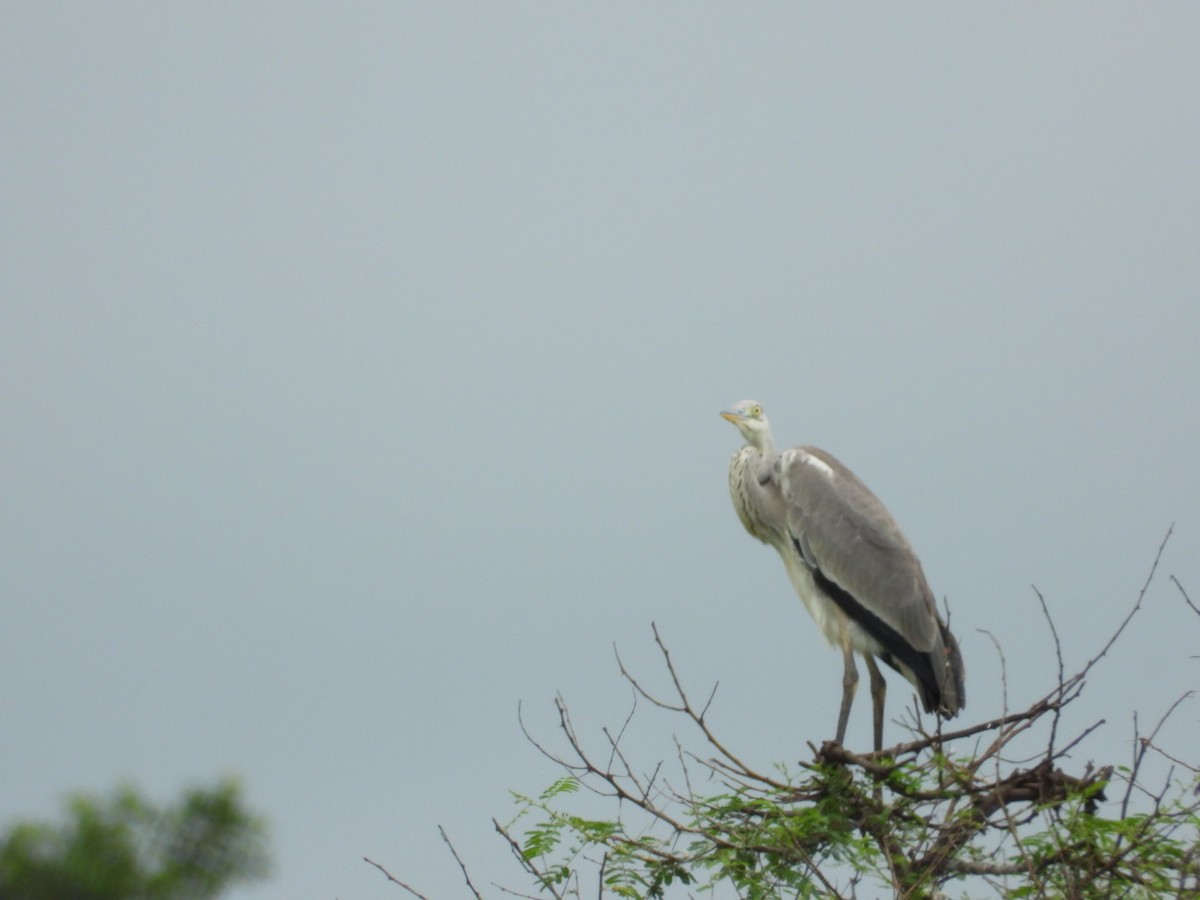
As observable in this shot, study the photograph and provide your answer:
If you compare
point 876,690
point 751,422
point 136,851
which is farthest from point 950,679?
point 136,851

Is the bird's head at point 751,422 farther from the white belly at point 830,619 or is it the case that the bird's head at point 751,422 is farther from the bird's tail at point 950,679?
the bird's tail at point 950,679

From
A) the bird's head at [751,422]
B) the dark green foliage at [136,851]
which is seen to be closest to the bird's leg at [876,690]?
the bird's head at [751,422]

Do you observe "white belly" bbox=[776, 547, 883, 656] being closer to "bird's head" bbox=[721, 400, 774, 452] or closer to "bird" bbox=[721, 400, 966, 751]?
"bird" bbox=[721, 400, 966, 751]

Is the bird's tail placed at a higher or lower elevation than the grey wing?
lower

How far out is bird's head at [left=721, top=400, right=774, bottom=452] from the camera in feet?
27.1

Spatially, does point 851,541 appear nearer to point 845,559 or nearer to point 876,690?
point 845,559

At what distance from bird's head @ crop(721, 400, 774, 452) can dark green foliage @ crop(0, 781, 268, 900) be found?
322 cm

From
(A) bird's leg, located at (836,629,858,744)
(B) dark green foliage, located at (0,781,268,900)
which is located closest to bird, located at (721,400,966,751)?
(A) bird's leg, located at (836,629,858,744)

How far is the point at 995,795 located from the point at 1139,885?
57 cm

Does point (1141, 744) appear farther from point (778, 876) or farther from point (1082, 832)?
point (778, 876)

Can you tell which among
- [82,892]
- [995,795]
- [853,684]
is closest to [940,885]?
[995,795]

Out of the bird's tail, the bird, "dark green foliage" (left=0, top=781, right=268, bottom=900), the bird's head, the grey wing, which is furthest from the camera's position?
the bird's head

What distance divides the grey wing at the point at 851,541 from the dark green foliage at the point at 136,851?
120 inches

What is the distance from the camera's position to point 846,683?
754cm
